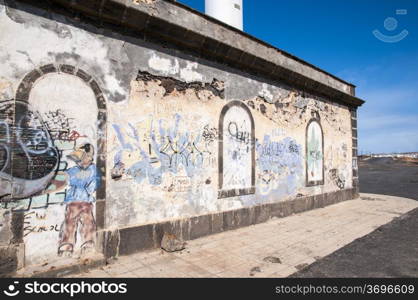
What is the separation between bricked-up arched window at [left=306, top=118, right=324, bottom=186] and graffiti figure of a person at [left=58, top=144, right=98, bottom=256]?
601 cm

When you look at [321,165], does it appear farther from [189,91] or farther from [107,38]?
[107,38]

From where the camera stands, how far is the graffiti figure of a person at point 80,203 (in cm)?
339

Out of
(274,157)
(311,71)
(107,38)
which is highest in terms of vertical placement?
(311,71)

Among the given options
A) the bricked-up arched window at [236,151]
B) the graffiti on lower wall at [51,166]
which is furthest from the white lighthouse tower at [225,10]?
the graffiti on lower wall at [51,166]

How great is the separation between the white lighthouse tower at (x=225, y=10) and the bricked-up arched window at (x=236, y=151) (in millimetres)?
4453

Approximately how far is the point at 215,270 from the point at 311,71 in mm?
6492

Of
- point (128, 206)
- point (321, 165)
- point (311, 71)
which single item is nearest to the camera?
point (128, 206)

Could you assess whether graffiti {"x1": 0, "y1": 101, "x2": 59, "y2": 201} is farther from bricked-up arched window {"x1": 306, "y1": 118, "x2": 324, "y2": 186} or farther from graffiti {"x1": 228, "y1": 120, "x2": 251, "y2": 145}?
bricked-up arched window {"x1": 306, "y1": 118, "x2": 324, "y2": 186}

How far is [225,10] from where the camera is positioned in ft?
28.3

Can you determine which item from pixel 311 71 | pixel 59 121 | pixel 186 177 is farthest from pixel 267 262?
pixel 311 71

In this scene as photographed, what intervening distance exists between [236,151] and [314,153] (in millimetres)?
3568

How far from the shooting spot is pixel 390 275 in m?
3.29

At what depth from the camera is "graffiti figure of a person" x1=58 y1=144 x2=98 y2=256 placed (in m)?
3.39

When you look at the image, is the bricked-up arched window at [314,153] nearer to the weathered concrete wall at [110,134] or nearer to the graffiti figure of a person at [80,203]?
the weathered concrete wall at [110,134]
